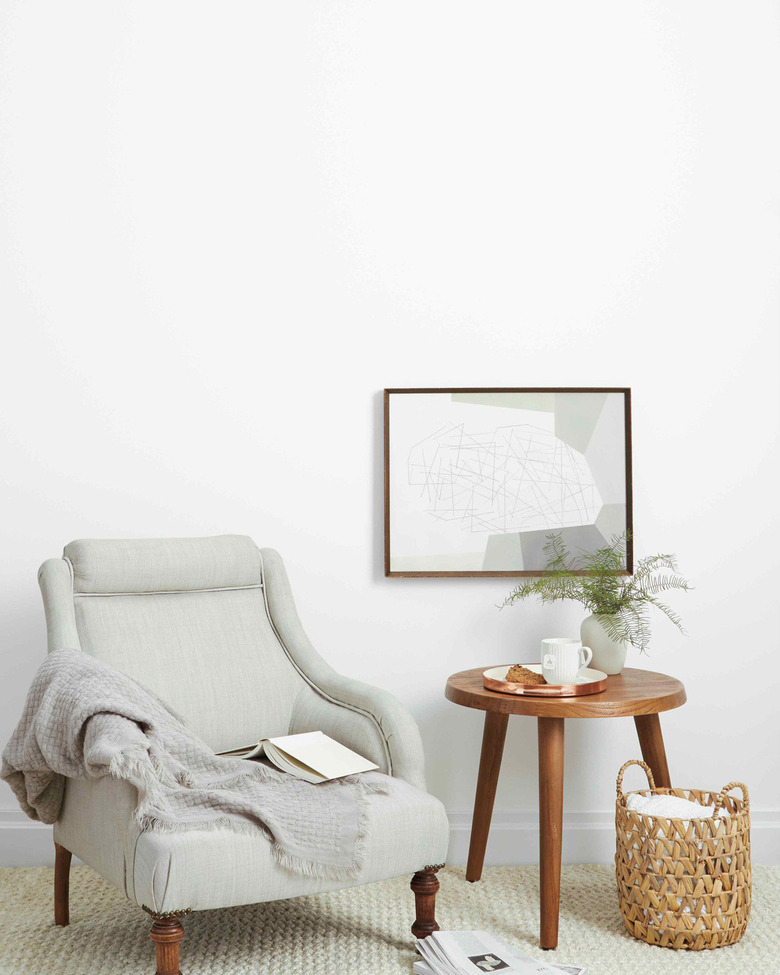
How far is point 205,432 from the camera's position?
265 centimetres

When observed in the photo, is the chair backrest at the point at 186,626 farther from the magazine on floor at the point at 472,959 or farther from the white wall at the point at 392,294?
the magazine on floor at the point at 472,959

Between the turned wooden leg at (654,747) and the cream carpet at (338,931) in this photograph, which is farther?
the turned wooden leg at (654,747)

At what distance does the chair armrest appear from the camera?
2053mm

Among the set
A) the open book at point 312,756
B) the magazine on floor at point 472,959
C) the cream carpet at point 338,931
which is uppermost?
the open book at point 312,756

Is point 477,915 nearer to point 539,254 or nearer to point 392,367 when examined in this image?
point 392,367

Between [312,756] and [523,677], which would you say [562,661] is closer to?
[523,677]

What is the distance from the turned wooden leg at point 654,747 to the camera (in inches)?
93.0

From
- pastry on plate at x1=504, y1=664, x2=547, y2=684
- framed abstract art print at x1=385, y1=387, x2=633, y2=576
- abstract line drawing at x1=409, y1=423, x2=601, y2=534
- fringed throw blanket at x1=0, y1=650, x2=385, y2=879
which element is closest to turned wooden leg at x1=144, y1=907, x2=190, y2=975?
fringed throw blanket at x1=0, y1=650, x2=385, y2=879

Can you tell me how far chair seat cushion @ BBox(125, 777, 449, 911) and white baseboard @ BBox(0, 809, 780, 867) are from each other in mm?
787

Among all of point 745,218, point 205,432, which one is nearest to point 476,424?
point 205,432

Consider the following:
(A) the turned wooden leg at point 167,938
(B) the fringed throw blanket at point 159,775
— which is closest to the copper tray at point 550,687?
(B) the fringed throw blanket at point 159,775

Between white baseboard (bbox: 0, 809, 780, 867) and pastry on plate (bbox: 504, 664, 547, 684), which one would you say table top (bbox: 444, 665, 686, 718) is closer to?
pastry on plate (bbox: 504, 664, 547, 684)

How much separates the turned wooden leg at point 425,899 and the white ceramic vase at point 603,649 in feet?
2.33

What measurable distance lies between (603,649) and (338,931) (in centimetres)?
91
